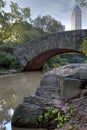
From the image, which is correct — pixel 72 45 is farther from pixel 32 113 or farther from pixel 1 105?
pixel 32 113

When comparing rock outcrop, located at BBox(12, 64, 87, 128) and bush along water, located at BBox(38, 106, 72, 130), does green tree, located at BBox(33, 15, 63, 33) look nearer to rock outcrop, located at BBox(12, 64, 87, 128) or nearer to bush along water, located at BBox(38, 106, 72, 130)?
rock outcrop, located at BBox(12, 64, 87, 128)

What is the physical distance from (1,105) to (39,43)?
35.9 ft

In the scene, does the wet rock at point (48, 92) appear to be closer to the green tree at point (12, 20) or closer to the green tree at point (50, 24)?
the green tree at point (12, 20)

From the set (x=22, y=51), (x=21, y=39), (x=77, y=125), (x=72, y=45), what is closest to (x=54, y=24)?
(x=21, y=39)

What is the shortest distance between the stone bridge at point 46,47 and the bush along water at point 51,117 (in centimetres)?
944

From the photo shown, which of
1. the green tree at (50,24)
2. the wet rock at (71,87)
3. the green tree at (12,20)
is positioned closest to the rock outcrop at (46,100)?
the wet rock at (71,87)

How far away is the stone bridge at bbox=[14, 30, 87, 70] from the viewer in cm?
1359

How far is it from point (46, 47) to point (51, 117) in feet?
39.2

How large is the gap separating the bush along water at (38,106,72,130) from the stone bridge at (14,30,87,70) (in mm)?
9443

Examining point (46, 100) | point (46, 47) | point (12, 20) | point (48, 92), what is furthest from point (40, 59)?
point (46, 100)

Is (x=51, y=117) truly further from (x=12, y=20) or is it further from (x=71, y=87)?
(x=12, y=20)

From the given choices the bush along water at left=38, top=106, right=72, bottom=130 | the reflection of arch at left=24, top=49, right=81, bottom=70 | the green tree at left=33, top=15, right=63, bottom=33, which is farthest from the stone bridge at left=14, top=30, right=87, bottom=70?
the green tree at left=33, top=15, right=63, bottom=33

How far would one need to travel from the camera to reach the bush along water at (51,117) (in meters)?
3.77

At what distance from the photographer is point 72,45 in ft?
45.6
